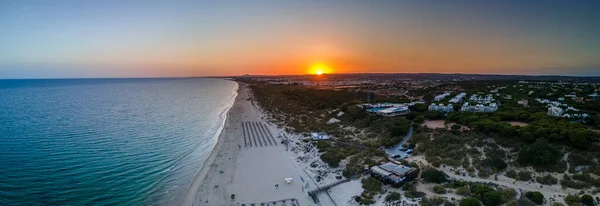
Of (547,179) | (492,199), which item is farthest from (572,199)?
(492,199)

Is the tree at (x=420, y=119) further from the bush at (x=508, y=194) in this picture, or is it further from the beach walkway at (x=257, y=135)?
the beach walkway at (x=257, y=135)

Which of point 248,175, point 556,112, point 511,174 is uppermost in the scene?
point 556,112

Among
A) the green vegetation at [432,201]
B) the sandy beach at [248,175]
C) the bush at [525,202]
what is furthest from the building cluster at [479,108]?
the green vegetation at [432,201]

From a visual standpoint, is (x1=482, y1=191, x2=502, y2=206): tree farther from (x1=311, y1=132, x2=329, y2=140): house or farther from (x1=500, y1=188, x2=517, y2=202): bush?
(x1=311, y1=132, x2=329, y2=140): house

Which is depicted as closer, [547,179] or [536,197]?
[536,197]

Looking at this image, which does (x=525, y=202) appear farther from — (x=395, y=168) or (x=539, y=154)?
(x=395, y=168)

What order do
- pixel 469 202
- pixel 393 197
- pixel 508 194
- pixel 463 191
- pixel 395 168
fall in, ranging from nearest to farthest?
pixel 469 202, pixel 508 194, pixel 463 191, pixel 393 197, pixel 395 168

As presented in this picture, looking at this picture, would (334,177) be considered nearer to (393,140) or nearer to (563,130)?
(393,140)
